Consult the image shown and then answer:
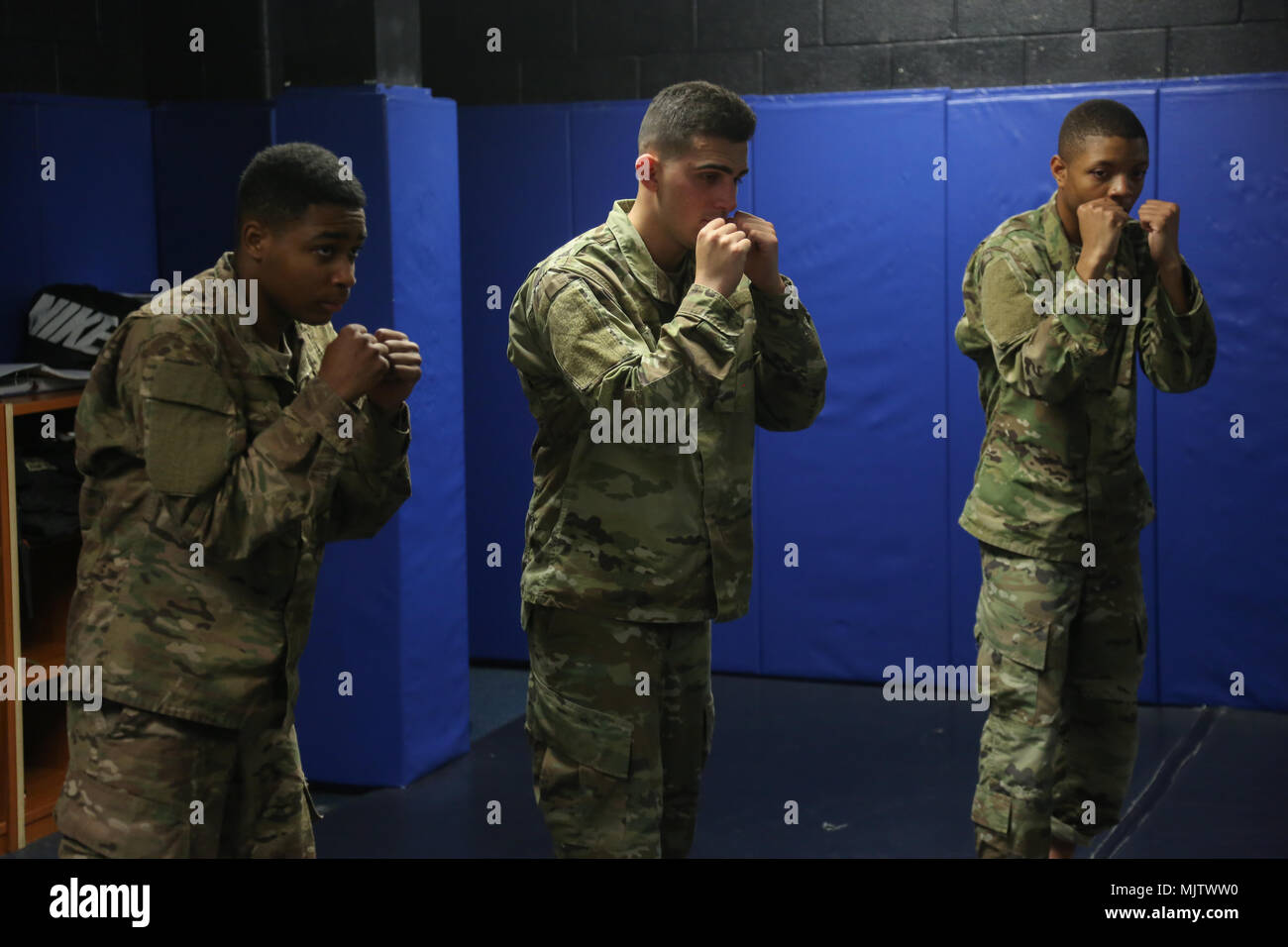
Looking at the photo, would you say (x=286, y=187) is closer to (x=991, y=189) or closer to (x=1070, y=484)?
(x=1070, y=484)

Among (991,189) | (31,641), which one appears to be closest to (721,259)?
(31,641)

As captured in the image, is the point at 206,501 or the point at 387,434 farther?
the point at 387,434

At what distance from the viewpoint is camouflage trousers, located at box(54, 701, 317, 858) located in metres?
2.31

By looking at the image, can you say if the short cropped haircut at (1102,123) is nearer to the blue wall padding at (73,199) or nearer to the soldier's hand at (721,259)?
the soldier's hand at (721,259)

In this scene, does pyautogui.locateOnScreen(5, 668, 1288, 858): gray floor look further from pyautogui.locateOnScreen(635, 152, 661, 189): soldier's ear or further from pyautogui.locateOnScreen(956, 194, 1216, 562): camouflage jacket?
pyautogui.locateOnScreen(635, 152, 661, 189): soldier's ear

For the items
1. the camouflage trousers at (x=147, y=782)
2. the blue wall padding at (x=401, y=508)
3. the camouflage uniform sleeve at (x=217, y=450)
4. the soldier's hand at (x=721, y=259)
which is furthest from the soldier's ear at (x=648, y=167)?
the blue wall padding at (x=401, y=508)

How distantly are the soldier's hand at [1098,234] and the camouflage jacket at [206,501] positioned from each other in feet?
5.11

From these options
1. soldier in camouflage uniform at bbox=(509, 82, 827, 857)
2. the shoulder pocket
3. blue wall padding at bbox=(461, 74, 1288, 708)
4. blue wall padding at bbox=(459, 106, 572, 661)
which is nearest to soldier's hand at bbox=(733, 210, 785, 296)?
soldier in camouflage uniform at bbox=(509, 82, 827, 857)

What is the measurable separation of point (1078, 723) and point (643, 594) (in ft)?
4.49

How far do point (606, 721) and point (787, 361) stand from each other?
0.73 m

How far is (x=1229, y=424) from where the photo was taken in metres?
5.05

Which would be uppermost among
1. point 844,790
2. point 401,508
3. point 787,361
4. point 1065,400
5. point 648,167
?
point 648,167
